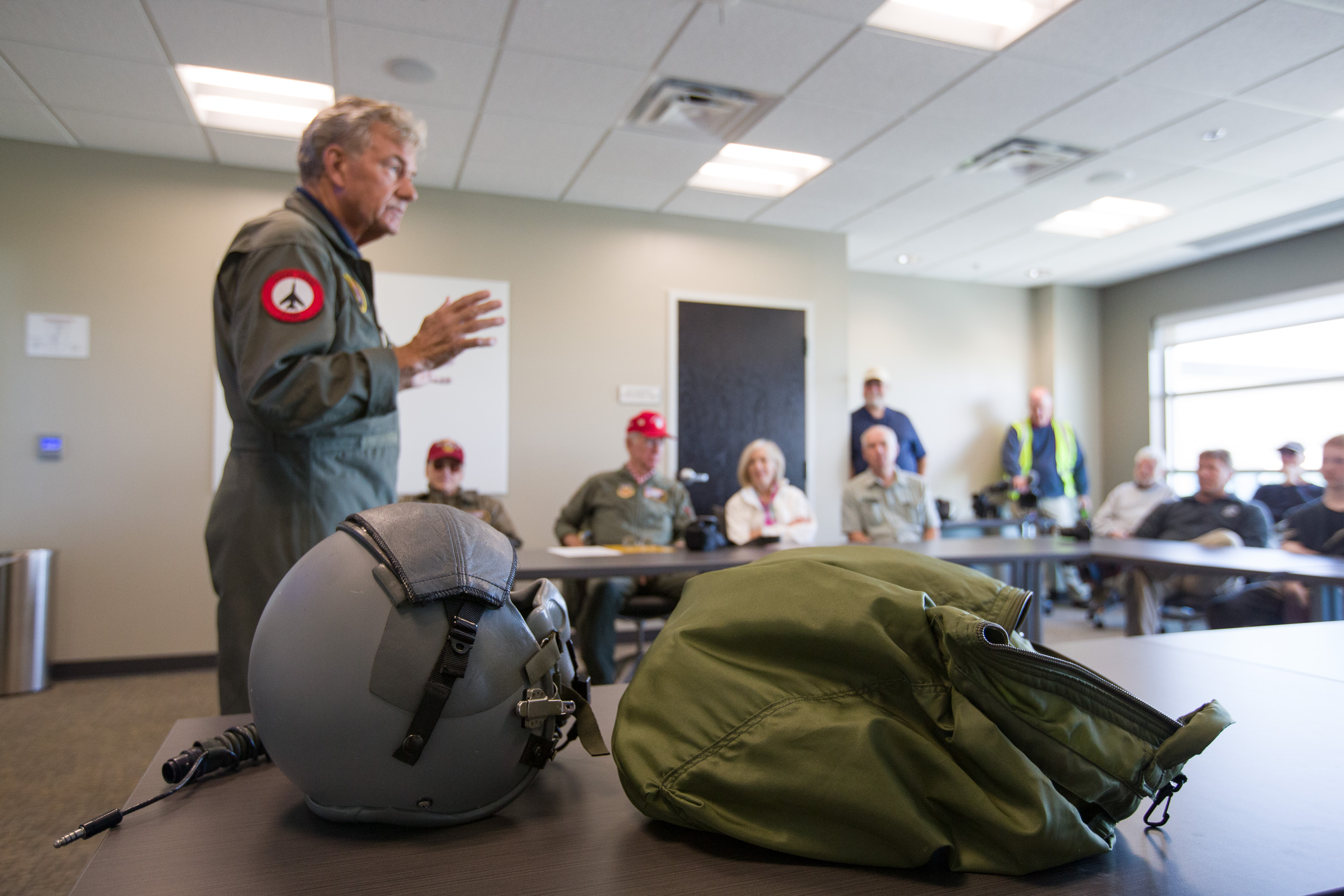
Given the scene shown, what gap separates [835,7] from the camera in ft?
9.71

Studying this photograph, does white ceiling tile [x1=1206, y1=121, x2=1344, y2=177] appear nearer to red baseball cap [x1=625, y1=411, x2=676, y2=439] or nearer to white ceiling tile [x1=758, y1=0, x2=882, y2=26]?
white ceiling tile [x1=758, y1=0, x2=882, y2=26]

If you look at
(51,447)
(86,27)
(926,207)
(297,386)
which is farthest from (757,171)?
(51,447)

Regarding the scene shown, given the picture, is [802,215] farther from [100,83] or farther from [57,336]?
[57,336]

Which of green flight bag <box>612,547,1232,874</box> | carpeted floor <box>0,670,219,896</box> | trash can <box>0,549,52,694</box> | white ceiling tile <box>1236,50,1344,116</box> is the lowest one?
carpeted floor <box>0,670,219,896</box>

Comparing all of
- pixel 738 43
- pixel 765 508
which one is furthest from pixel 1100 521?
pixel 738 43

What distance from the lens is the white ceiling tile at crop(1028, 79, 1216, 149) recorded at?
3.68 m

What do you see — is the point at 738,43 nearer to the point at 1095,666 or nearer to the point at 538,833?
the point at 1095,666

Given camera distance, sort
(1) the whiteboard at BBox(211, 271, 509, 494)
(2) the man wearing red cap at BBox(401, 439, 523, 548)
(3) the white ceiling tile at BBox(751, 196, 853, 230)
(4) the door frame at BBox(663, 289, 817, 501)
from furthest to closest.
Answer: (4) the door frame at BBox(663, 289, 817, 501)
(3) the white ceiling tile at BBox(751, 196, 853, 230)
(1) the whiteboard at BBox(211, 271, 509, 494)
(2) the man wearing red cap at BBox(401, 439, 523, 548)

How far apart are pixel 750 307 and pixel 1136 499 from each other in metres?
3.31

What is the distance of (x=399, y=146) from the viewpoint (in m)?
1.74

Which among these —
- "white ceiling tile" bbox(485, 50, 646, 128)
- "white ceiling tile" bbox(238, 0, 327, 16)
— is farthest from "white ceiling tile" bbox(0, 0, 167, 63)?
"white ceiling tile" bbox(485, 50, 646, 128)

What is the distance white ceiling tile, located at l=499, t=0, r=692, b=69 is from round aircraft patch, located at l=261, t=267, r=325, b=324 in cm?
196

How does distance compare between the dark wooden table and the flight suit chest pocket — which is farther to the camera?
the flight suit chest pocket

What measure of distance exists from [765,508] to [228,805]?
11.8 ft
